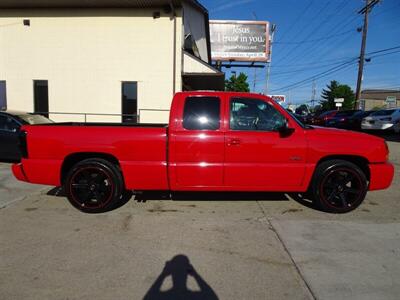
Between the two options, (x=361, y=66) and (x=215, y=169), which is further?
(x=361, y=66)

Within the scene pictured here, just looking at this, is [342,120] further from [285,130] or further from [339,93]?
[339,93]

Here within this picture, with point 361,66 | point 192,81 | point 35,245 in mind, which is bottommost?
point 35,245

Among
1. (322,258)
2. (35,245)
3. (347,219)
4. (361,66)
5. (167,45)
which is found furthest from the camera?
(361,66)

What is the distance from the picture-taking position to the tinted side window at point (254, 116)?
16.3 feet

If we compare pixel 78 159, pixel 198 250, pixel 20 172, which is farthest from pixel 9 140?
pixel 198 250

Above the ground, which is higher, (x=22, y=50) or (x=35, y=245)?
(x=22, y=50)

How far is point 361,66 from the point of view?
28.4 meters

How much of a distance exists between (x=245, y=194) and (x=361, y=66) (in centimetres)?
2723

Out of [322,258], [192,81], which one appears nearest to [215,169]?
[322,258]

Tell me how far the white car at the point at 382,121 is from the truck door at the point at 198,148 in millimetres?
17035

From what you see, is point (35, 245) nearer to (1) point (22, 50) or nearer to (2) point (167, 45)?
(2) point (167, 45)

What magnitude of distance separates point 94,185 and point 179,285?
2621 millimetres

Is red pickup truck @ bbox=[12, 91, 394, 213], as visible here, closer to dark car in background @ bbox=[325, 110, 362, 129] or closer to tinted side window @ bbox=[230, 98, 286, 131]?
tinted side window @ bbox=[230, 98, 286, 131]

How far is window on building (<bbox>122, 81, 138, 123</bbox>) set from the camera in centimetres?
1453
